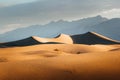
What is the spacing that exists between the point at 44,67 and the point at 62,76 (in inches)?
44.6

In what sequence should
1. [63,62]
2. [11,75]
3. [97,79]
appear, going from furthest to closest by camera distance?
[63,62]
[11,75]
[97,79]

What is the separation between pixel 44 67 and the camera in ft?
31.0

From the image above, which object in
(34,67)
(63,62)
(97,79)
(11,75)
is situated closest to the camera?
(97,79)

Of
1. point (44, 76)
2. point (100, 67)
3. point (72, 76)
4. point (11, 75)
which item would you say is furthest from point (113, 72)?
point (11, 75)

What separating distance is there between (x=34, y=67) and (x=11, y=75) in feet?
2.90

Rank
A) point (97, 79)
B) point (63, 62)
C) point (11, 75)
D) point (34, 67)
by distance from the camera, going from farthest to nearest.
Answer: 1. point (63, 62)
2. point (34, 67)
3. point (11, 75)
4. point (97, 79)

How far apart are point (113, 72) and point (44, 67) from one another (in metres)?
2.11

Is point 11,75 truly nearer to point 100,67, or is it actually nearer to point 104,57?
point 100,67

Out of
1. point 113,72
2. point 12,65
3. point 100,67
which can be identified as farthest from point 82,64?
point 12,65

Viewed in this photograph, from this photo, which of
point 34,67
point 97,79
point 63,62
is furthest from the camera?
point 63,62

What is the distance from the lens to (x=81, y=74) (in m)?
8.62

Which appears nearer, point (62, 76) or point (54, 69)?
point (62, 76)

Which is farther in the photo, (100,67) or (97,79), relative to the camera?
(100,67)

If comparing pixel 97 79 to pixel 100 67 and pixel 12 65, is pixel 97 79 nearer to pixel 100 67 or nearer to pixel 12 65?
pixel 100 67
